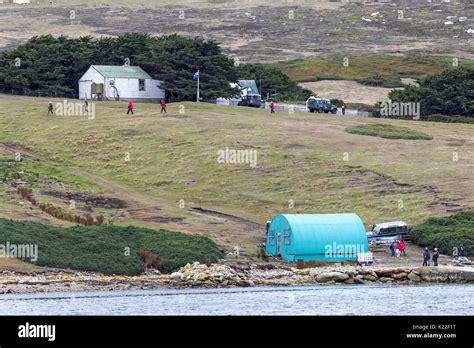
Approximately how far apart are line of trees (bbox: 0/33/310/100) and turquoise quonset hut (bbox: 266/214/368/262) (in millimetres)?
51859

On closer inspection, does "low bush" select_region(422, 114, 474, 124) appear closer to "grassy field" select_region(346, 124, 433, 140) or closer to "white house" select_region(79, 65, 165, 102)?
"grassy field" select_region(346, 124, 433, 140)

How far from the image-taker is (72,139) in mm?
91062

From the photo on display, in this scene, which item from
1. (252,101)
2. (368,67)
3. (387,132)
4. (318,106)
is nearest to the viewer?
(387,132)

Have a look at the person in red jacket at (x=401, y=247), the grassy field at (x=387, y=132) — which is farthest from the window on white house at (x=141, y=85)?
the person in red jacket at (x=401, y=247)

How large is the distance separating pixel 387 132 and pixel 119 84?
30284 millimetres

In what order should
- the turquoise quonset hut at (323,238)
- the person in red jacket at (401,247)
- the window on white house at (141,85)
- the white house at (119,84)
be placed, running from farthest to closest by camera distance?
the window on white house at (141,85) → the white house at (119,84) → the person in red jacket at (401,247) → the turquoise quonset hut at (323,238)

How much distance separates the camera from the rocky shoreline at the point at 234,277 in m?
47.8

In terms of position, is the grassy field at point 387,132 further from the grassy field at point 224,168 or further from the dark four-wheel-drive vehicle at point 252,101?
the dark four-wheel-drive vehicle at point 252,101

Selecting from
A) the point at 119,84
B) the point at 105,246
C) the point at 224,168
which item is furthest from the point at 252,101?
the point at 105,246

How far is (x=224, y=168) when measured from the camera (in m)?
80.4

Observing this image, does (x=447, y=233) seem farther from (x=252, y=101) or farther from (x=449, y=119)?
(x=252, y=101)

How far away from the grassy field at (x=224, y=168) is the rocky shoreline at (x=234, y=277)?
19.2ft

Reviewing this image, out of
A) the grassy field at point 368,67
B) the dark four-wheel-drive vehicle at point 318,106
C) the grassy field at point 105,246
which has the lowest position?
the grassy field at point 105,246
